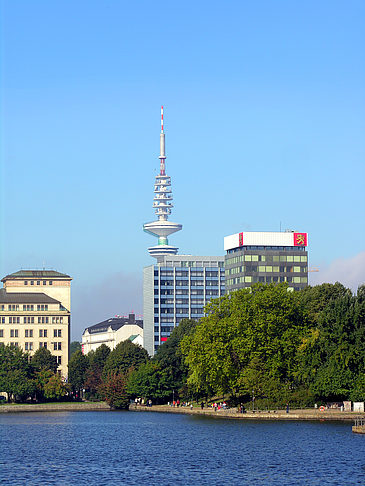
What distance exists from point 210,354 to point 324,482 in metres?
87.0

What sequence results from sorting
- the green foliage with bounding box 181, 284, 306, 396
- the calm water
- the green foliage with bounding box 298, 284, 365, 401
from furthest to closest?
the green foliage with bounding box 181, 284, 306, 396
the green foliage with bounding box 298, 284, 365, 401
the calm water

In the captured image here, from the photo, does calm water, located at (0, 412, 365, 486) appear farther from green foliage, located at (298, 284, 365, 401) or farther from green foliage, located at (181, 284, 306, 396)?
green foliage, located at (181, 284, 306, 396)

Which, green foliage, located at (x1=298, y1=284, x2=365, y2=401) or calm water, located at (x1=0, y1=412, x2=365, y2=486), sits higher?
green foliage, located at (x1=298, y1=284, x2=365, y2=401)

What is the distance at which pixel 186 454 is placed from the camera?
339ft

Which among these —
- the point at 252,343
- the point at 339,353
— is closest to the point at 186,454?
the point at 339,353

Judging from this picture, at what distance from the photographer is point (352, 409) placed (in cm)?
14800

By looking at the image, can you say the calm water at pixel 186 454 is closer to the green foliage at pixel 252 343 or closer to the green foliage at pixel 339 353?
the green foliage at pixel 339 353

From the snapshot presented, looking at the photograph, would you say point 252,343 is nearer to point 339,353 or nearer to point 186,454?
point 339,353

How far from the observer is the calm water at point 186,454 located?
8369 cm

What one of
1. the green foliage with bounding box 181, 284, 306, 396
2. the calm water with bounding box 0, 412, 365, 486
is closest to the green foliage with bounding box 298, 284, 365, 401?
the green foliage with bounding box 181, 284, 306, 396

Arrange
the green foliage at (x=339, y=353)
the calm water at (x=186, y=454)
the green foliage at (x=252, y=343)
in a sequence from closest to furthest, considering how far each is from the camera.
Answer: the calm water at (x=186, y=454)
the green foliage at (x=339, y=353)
the green foliage at (x=252, y=343)

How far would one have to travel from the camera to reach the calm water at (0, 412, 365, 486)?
8369 centimetres

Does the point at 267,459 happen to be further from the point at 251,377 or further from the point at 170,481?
the point at 251,377

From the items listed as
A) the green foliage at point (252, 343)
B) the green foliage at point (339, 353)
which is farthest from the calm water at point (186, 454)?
the green foliage at point (252, 343)
